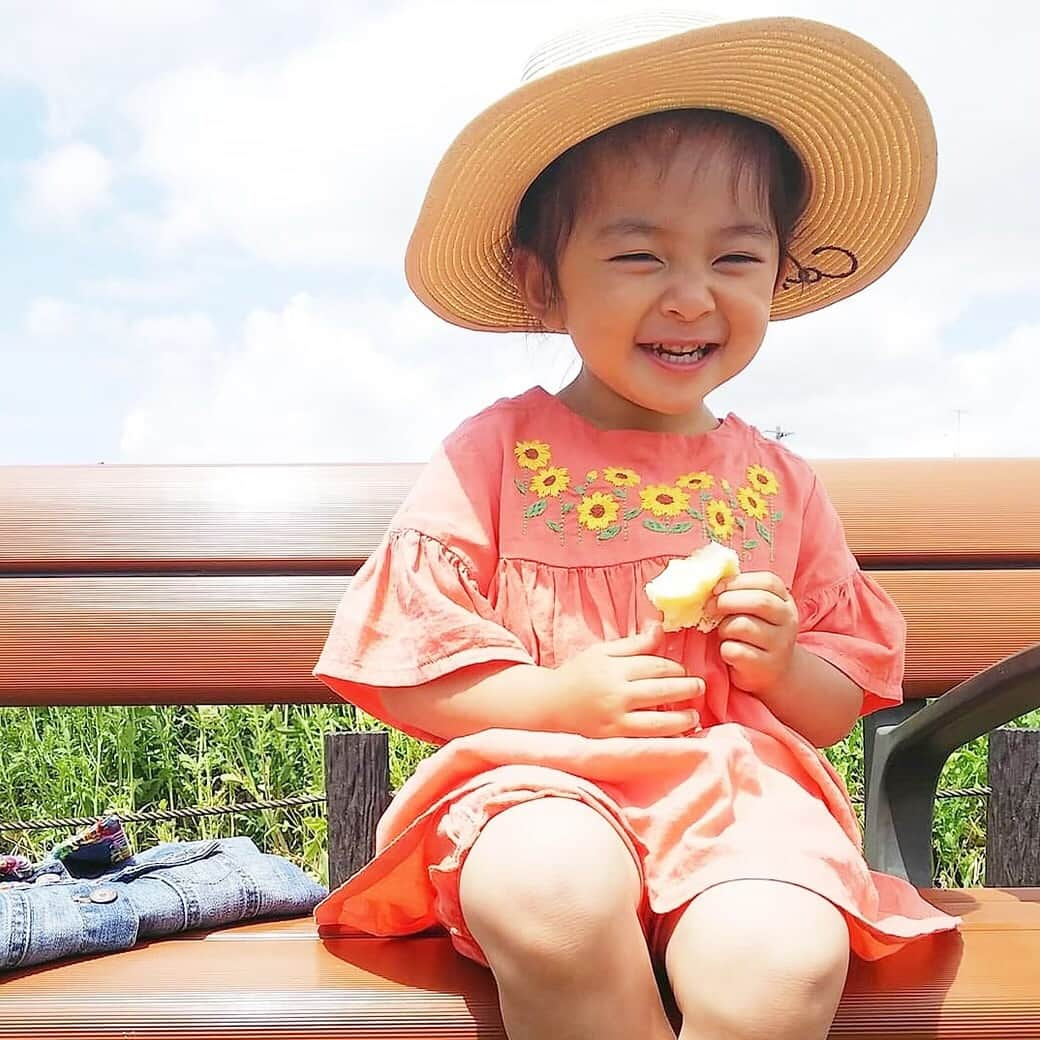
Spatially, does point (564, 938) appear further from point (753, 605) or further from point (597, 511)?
point (597, 511)

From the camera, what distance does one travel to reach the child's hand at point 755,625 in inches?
62.2

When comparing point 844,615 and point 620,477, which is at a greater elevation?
point 620,477

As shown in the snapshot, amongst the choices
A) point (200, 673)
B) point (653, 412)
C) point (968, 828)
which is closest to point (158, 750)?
point (200, 673)

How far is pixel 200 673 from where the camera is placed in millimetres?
2248

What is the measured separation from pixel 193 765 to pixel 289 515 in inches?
72.2

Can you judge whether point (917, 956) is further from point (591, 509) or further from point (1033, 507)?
point (1033, 507)

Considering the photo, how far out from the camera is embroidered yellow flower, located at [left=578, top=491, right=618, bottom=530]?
5.55 ft

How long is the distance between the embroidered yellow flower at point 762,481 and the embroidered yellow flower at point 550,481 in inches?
10.4

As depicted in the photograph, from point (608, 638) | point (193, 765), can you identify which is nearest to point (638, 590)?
point (608, 638)

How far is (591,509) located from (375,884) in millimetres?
538

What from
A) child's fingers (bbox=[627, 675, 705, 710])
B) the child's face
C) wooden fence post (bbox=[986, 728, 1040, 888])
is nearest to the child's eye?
the child's face

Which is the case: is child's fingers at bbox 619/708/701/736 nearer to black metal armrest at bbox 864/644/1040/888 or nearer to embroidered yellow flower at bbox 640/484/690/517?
embroidered yellow flower at bbox 640/484/690/517

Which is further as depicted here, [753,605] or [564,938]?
[753,605]

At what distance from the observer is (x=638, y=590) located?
166cm
